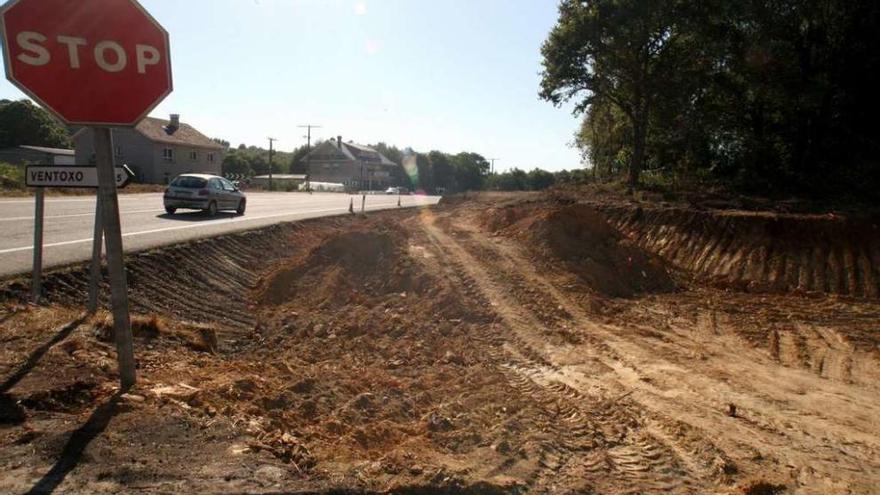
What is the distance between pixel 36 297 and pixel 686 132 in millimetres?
22897

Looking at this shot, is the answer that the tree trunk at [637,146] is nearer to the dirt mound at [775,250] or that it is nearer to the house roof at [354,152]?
the dirt mound at [775,250]

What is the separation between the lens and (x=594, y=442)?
486 cm

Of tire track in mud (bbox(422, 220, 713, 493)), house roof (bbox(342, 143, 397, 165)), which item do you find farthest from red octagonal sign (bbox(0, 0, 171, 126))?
house roof (bbox(342, 143, 397, 165))

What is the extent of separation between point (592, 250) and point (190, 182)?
43.7ft

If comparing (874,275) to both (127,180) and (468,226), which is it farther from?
(127,180)

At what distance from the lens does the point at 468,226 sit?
20188 mm

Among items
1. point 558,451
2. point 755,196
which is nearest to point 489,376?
point 558,451

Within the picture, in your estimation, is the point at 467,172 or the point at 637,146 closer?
the point at 637,146

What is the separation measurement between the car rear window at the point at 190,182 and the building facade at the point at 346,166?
6539 centimetres

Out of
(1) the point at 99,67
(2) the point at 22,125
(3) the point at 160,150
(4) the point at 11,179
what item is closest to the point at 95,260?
(1) the point at 99,67

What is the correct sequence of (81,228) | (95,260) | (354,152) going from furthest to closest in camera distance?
1. (354,152)
2. (81,228)
3. (95,260)

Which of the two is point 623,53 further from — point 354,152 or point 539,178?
point 354,152

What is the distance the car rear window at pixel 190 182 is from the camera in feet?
60.8

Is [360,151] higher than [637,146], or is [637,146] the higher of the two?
[360,151]
